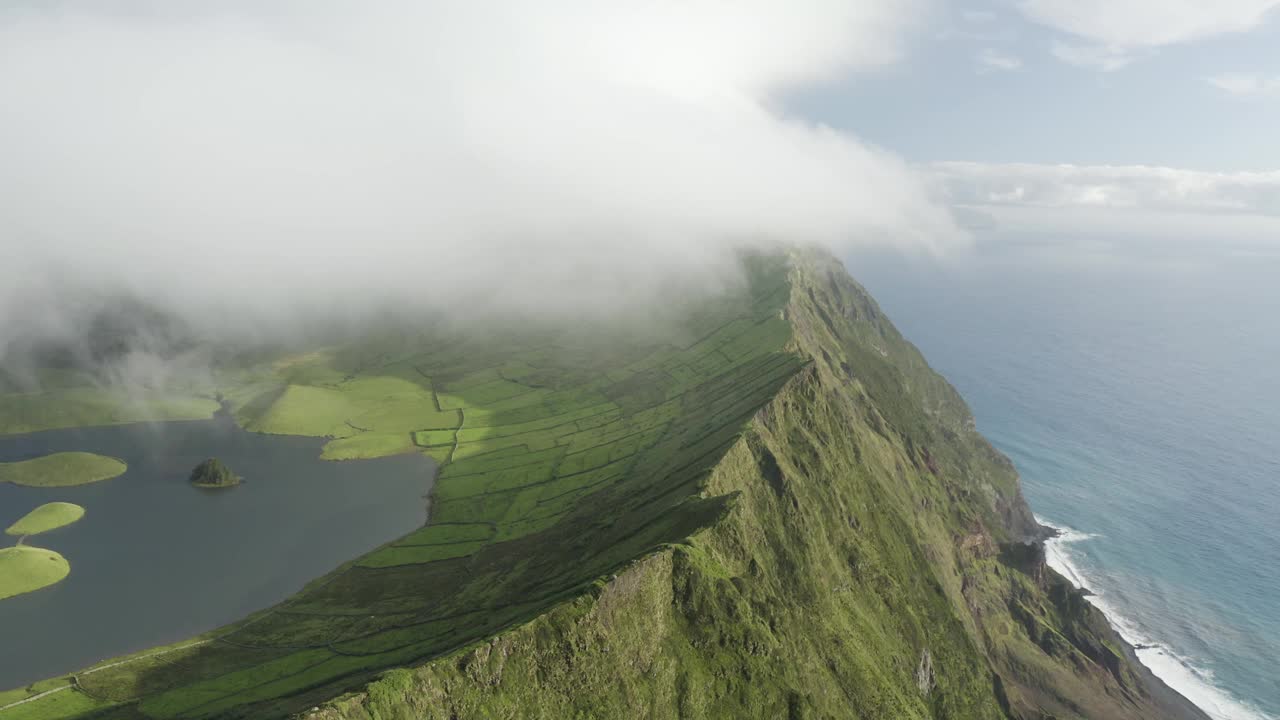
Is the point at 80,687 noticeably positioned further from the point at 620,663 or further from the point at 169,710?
the point at 620,663

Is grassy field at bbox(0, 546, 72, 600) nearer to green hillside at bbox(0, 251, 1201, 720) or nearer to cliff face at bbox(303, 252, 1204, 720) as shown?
green hillside at bbox(0, 251, 1201, 720)

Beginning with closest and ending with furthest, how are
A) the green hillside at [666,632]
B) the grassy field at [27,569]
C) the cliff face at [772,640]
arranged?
the cliff face at [772,640] < the green hillside at [666,632] < the grassy field at [27,569]

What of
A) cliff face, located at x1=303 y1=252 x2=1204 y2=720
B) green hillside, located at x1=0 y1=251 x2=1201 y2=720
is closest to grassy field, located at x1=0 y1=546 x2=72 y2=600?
green hillside, located at x1=0 y1=251 x2=1201 y2=720

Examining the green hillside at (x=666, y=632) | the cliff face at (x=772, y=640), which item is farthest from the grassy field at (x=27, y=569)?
the cliff face at (x=772, y=640)

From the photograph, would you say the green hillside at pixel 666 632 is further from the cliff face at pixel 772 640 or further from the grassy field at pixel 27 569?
the grassy field at pixel 27 569

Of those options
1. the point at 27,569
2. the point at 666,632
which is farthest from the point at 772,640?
the point at 27,569

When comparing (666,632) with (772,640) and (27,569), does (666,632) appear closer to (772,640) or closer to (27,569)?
(772,640)

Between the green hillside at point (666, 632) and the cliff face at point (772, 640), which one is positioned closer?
the cliff face at point (772, 640)

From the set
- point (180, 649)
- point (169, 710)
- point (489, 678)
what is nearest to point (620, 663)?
point (489, 678)
